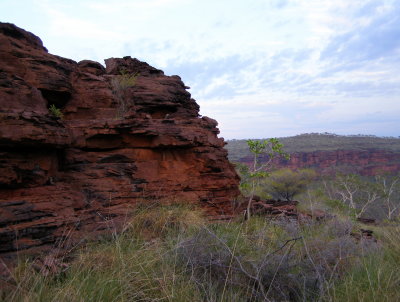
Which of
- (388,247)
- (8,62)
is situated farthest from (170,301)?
(8,62)

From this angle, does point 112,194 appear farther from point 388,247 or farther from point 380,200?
point 380,200

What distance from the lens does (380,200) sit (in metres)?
23.4

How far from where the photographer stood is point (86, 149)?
20.1 feet

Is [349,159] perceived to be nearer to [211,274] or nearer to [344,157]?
[344,157]

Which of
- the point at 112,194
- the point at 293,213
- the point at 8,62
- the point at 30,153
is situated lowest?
the point at 293,213

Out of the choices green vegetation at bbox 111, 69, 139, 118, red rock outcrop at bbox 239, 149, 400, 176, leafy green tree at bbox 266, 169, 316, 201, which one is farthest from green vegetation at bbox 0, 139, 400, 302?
red rock outcrop at bbox 239, 149, 400, 176

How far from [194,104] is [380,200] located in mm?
19595

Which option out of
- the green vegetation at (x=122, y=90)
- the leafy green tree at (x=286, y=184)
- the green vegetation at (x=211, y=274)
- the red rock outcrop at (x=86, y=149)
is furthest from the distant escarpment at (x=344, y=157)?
the green vegetation at (x=211, y=274)

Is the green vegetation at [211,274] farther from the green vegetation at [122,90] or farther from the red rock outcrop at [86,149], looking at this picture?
the green vegetation at [122,90]

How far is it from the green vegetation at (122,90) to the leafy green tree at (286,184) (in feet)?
49.7

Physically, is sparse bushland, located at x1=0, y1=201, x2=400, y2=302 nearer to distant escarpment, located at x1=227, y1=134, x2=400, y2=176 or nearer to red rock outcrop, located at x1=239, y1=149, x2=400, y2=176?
distant escarpment, located at x1=227, y1=134, x2=400, y2=176

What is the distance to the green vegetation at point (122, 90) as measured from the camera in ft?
24.3

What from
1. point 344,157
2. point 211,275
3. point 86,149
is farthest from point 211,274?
point 344,157

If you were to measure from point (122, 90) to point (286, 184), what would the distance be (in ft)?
54.7
